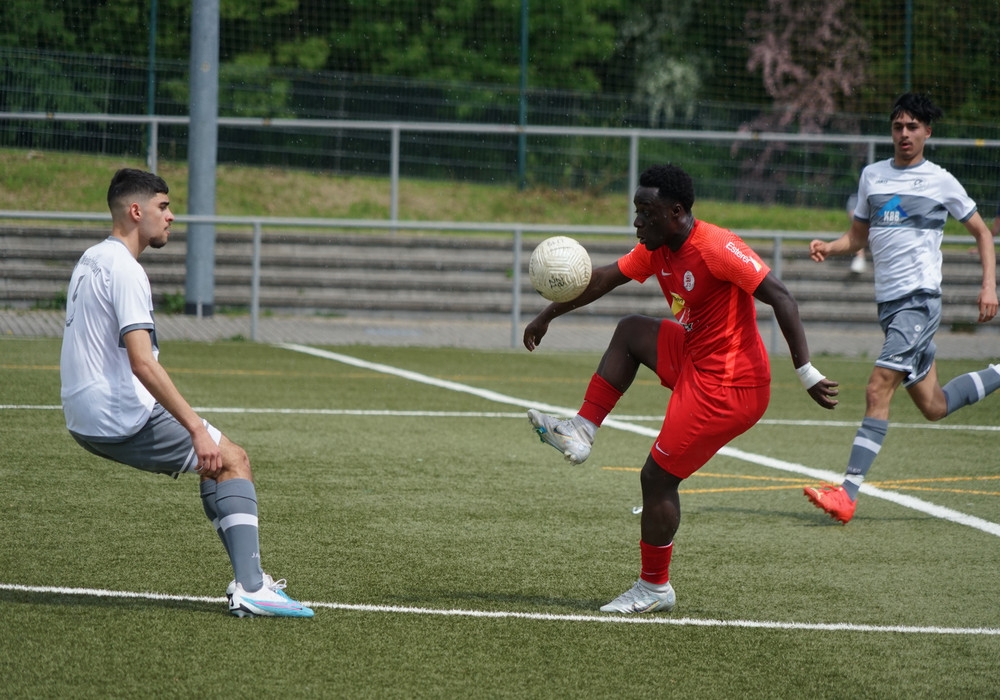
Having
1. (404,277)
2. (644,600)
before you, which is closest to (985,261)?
(644,600)

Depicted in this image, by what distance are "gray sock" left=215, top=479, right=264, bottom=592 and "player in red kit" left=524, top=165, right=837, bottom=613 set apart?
125 cm

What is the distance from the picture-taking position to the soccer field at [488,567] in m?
4.34

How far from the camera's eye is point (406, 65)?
87.6 feet

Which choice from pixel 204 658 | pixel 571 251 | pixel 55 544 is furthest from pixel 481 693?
pixel 55 544

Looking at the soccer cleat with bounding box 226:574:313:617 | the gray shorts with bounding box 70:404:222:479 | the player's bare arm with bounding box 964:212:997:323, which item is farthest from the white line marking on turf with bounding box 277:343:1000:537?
the gray shorts with bounding box 70:404:222:479

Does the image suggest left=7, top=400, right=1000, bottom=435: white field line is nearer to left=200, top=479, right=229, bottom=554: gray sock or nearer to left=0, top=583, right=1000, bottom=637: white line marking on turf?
left=0, top=583, right=1000, bottom=637: white line marking on turf

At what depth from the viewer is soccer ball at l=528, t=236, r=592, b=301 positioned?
5.60m

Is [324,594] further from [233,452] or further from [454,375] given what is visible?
[454,375]

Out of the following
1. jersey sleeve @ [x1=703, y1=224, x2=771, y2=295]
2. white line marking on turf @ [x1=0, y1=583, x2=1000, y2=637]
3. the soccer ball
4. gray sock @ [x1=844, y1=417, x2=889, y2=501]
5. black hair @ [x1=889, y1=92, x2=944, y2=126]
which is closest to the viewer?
white line marking on turf @ [x1=0, y1=583, x2=1000, y2=637]

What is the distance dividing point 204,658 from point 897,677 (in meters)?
2.37

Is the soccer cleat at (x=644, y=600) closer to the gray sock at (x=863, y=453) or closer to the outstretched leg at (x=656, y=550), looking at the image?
the outstretched leg at (x=656, y=550)

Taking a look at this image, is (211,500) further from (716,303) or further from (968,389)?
(968,389)

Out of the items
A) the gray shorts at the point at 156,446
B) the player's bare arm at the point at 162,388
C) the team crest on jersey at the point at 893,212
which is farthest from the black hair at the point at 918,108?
the player's bare arm at the point at 162,388

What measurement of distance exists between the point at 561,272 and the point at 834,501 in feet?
7.54
